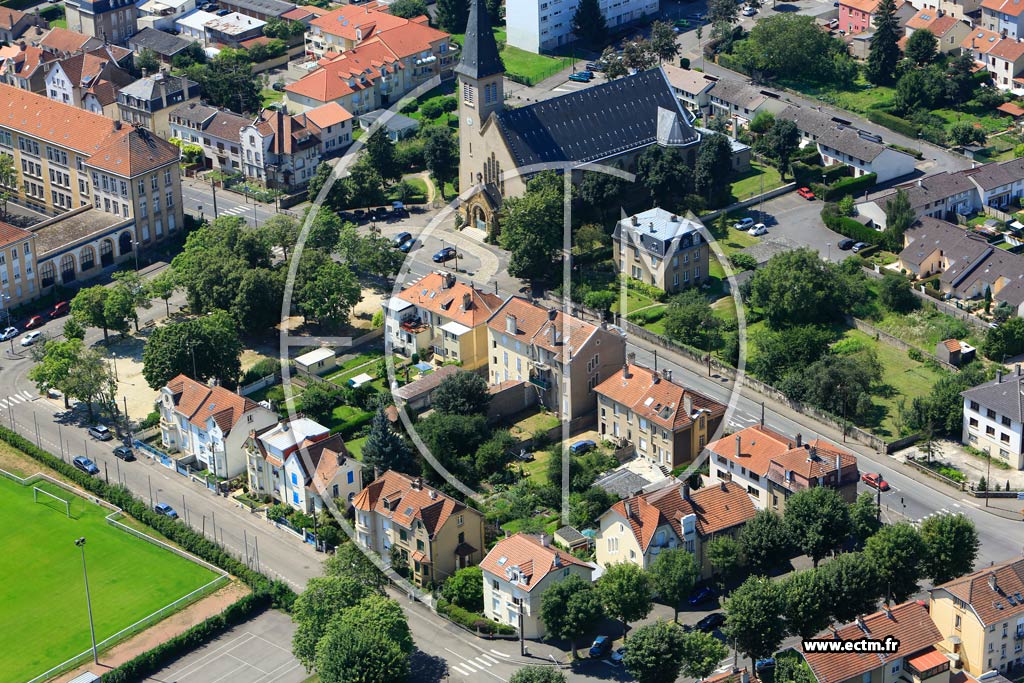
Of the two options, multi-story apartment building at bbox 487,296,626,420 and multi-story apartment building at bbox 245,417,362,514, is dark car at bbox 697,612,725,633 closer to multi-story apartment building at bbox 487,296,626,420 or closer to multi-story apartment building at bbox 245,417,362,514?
multi-story apartment building at bbox 487,296,626,420

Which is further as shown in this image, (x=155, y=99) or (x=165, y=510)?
(x=155, y=99)

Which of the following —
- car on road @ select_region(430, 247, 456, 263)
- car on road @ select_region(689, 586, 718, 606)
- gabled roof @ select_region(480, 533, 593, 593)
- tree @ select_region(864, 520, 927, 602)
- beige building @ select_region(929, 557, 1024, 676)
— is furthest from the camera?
car on road @ select_region(430, 247, 456, 263)

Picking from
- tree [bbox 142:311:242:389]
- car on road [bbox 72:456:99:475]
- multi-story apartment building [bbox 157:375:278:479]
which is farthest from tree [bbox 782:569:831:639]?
car on road [bbox 72:456:99:475]

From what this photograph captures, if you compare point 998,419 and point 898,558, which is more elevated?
point 898,558

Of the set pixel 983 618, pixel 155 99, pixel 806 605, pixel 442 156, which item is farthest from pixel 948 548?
pixel 155 99

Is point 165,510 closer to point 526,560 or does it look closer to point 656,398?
point 526,560

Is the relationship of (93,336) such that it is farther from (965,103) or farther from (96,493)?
(965,103)
